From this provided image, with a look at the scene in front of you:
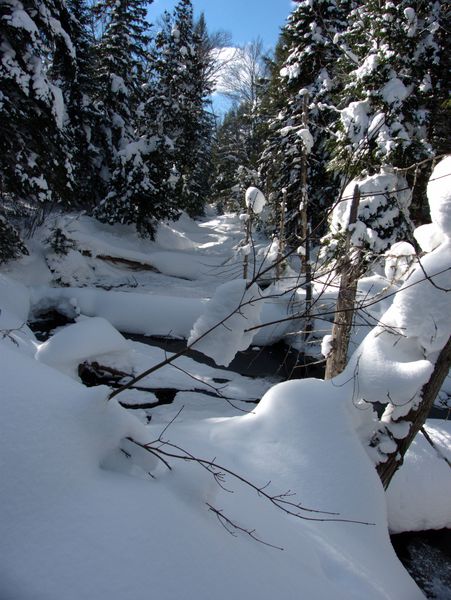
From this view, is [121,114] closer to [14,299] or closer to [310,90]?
[310,90]

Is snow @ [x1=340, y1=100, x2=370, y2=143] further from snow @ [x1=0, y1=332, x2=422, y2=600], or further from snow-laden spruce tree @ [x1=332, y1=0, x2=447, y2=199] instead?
snow @ [x1=0, y1=332, x2=422, y2=600]

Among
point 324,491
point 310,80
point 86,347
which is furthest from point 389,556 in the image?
point 310,80

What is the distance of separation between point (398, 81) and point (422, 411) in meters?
7.86

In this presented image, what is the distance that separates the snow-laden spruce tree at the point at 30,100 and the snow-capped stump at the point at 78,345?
376 cm

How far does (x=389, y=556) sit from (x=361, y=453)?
787 mm

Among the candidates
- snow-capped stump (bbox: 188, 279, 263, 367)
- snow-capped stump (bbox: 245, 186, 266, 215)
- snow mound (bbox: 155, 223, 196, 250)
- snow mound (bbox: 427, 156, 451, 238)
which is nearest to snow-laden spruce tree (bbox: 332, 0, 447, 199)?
snow-capped stump (bbox: 245, 186, 266, 215)

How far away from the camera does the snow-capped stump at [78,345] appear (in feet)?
21.3

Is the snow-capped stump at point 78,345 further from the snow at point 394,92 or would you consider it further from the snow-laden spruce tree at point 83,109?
the snow-laden spruce tree at point 83,109

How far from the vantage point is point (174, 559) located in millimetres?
1488

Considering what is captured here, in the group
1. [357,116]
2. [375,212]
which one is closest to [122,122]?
[357,116]

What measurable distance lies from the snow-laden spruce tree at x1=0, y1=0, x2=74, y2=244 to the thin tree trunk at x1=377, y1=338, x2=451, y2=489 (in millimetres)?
8676

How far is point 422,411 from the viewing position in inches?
122

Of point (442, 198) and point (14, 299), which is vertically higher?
point (442, 198)

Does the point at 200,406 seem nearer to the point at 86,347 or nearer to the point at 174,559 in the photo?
the point at 86,347
